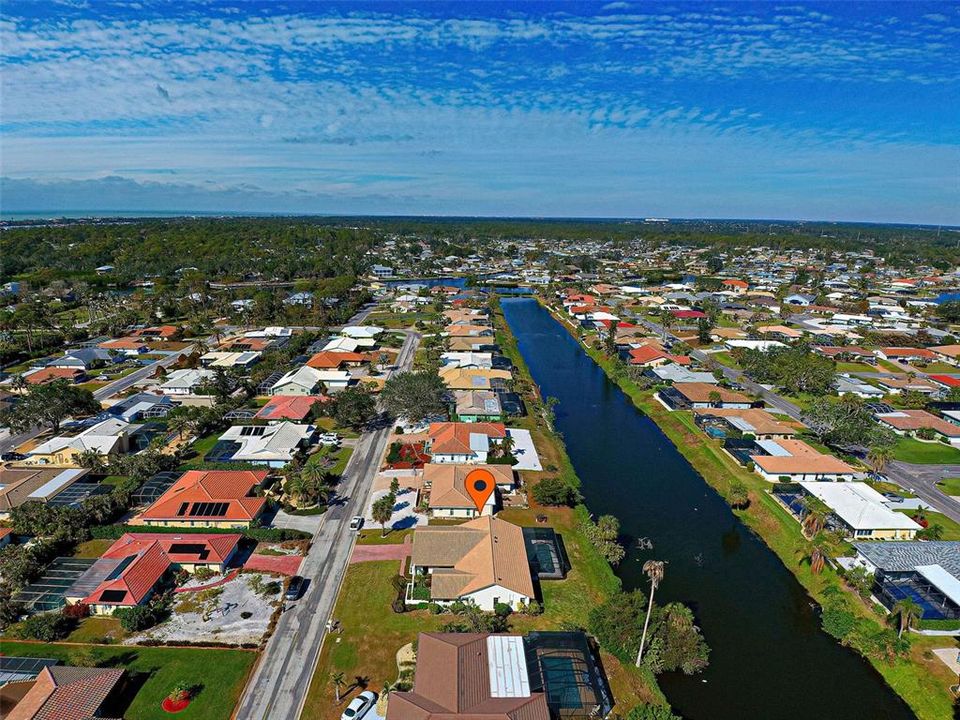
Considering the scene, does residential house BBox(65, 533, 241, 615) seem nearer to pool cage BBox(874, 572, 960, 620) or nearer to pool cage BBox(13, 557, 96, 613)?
pool cage BBox(13, 557, 96, 613)

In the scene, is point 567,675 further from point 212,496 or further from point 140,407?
point 140,407

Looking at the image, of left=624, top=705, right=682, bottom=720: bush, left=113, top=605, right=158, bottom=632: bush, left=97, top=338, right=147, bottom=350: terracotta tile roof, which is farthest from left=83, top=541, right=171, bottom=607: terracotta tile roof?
left=97, top=338, right=147, bottom=350: terracotta tile roof

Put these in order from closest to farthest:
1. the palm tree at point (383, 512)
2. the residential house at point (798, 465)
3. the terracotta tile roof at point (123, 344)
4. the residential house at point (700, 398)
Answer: the palm tree at point (383, 512)
the residential house at point (798, 465)
the residential house at point (700, 398)
the terracotta tile roof at point (123, 344)

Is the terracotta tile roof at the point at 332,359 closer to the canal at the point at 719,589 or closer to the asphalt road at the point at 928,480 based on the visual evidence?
the canal at the point at 719,589

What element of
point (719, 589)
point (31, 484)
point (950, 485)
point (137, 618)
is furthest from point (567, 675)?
point (31, 484)

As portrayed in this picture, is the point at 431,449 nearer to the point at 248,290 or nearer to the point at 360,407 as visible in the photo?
the point at 360,407

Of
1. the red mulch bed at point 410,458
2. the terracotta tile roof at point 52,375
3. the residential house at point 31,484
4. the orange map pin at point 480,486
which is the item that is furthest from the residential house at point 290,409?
the terracotta tile roof at point 52,375
